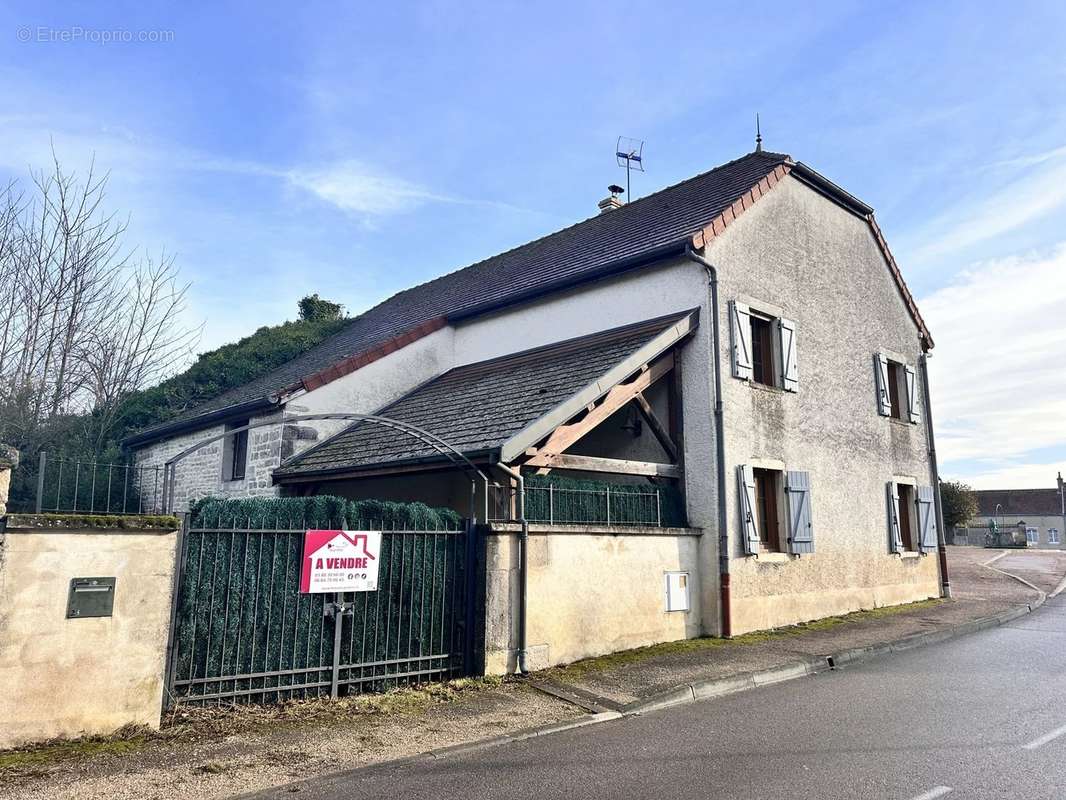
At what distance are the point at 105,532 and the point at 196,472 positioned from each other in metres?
10.4

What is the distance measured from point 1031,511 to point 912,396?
70817 millimetres

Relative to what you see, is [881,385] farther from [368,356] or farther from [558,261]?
[368,356]

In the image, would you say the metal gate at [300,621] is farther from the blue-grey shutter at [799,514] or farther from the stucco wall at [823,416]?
the blue-grey shutter at [799,514]

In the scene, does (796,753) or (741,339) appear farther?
(741,339)

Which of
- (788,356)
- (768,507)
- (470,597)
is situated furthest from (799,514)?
(470,597)

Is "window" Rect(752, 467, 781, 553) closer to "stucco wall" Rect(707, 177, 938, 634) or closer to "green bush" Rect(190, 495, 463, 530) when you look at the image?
"stucco wall" Rect(707, 177, 938, 634)

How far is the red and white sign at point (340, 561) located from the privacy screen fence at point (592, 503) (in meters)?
1.82

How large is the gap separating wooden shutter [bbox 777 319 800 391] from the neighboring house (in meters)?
65.7

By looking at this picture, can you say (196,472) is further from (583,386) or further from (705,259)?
(705,259)

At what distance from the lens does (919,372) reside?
17.5m

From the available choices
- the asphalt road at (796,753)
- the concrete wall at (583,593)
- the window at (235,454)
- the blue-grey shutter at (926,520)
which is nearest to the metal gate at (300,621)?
the concrete wall at (583,593)

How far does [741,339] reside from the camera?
39.3ft

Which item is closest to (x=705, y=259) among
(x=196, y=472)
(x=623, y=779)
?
(x=623, y=779)

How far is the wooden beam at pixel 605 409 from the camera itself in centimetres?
944
